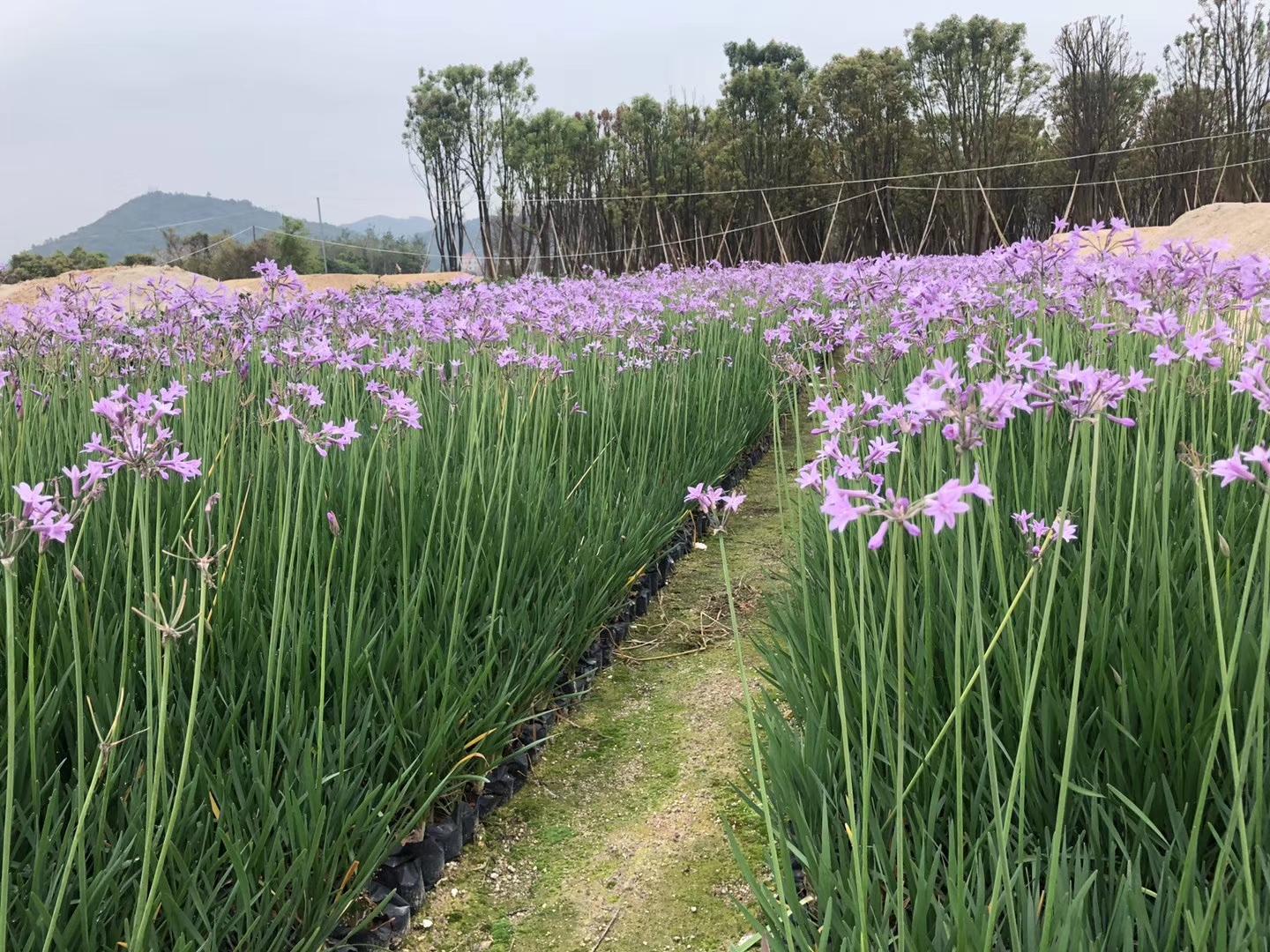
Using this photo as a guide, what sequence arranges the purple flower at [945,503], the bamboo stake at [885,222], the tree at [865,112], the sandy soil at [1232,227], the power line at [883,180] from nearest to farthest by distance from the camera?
the purple flower at [945,503], the sandy soil at [1232,227], the power line at [883,180], the bamboo stake at [885,222], the tree at [865,112]

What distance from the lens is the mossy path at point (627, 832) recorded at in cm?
183

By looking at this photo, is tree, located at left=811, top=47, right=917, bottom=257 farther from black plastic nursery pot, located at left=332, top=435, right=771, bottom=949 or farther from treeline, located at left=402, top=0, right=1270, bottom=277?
black plastic nursery pot, located at left=332, top=435, right=771, bottom=949

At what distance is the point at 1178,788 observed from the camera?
4.83ft

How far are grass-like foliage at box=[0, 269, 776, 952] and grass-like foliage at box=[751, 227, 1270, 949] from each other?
80cm

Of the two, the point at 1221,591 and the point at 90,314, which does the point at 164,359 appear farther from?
the point at 1221,591

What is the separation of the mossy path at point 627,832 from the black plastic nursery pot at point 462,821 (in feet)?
0.14

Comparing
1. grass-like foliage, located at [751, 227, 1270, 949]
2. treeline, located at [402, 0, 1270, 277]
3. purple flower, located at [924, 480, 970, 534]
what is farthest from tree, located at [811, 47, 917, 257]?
purple flower, located at [924, 480, 970, 534]

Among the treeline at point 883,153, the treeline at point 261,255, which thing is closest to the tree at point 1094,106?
the treeline at point 883,153

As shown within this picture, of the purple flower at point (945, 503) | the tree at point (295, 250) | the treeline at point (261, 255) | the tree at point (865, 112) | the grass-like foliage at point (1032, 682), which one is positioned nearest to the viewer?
the purple flower at point (945, 503)

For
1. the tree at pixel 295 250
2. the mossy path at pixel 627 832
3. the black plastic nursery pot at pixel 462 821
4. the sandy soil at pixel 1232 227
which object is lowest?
the mossy path at pixel 627 832

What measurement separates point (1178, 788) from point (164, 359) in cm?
333

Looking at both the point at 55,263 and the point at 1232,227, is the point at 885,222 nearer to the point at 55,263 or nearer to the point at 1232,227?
the point at 1232,227

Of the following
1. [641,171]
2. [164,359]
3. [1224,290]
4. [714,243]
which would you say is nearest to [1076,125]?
[714,243]

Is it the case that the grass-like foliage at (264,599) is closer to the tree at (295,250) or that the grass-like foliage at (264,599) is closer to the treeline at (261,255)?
the treeline at (261,255)
